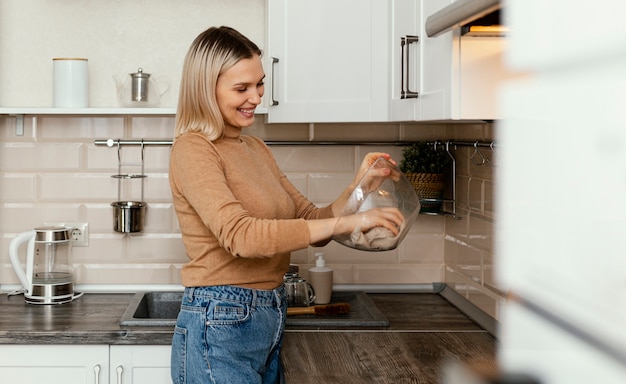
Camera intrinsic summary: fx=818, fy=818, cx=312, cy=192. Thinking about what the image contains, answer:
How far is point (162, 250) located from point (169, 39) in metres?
0.76

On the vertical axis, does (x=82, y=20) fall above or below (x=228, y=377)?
above

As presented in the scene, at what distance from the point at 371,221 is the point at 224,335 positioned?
0.50m

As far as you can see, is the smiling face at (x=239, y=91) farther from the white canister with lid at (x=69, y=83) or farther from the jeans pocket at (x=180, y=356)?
the white canister with lid at (x=69, y=83)

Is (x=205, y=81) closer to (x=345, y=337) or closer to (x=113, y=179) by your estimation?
(x=345, y=337)

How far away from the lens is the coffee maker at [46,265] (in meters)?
2.74

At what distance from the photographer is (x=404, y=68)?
87.1 inches

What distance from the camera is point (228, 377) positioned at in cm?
195

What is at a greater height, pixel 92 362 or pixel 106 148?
pixel 106 148

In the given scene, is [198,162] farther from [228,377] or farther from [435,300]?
[435,300]

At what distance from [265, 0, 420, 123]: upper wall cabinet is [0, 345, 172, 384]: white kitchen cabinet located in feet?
2.75

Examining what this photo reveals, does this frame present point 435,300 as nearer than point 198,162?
No

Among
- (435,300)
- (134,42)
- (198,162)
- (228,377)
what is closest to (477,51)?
(198,162)

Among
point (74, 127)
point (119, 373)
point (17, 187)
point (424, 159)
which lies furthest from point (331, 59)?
point (17, 187)

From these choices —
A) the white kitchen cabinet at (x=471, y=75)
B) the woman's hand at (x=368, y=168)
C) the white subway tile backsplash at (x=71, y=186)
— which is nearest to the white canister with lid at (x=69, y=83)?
the white subway tile backsplash at (x=71, y=186)
